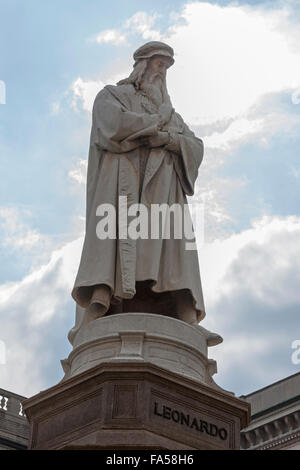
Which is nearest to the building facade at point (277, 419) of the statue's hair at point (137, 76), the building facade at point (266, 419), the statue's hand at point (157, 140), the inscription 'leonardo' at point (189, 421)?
the building facade at point (266, 419)

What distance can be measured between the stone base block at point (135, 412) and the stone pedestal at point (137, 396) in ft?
0.04

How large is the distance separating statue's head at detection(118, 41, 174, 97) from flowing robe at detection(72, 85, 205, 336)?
0.22 meters

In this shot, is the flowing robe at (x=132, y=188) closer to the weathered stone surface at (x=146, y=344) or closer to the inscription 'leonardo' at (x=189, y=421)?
the weathered stone surface at (x=146, y=344)

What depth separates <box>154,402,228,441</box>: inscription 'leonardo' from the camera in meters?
12.0

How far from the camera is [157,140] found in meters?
14.5

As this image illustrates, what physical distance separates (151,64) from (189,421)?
593 centimetres

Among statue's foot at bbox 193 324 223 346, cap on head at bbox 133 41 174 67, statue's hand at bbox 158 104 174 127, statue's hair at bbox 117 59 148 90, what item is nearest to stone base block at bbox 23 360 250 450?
statue's foot at bbox 193 324 223 346

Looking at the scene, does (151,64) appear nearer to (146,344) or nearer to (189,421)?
(146,344)

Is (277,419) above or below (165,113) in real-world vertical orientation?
above

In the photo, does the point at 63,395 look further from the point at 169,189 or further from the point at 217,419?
the point at 169,189

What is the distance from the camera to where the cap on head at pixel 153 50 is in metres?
15.4

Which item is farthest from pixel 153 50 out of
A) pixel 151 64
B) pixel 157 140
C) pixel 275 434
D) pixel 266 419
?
pixel 266 419

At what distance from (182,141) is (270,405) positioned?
3120cm
